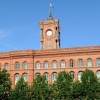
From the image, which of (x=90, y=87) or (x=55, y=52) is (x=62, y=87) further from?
(x=55, y=52)

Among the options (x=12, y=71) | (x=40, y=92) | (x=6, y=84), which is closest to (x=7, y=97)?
(x=6, y=84)

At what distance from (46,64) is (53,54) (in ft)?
9.51

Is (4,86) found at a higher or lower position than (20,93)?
higher

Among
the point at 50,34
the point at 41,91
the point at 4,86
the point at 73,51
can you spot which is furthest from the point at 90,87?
the point at 50,34

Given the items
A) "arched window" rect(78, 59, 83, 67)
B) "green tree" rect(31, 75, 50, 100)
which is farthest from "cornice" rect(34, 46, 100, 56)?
"green tree" rect(31, 75, 50, 100)

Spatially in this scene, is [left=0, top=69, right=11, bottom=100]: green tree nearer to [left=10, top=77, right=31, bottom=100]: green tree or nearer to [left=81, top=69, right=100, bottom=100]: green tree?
[left=10, top=77, right=31, bottom=100]: green tree

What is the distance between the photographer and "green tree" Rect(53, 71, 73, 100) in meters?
63.0

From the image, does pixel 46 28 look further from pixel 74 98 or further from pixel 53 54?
pixel 74 98

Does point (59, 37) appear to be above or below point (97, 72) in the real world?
above

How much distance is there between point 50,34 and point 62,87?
36195 millimetres

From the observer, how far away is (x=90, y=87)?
6197 cm

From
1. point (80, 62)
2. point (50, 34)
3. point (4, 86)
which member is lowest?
point (4, 86)

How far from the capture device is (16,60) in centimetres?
7869

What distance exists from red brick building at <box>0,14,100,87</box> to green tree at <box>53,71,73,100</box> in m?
8.78
